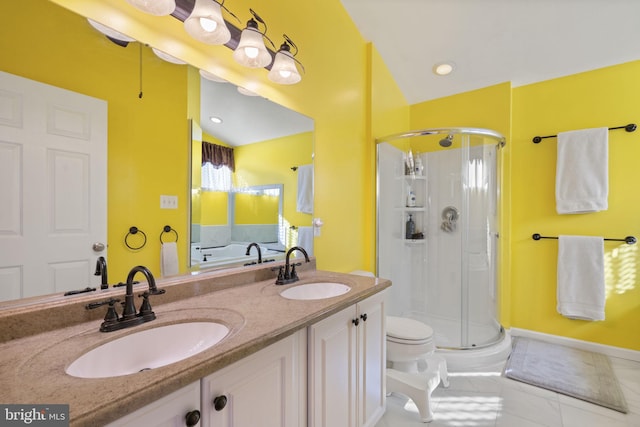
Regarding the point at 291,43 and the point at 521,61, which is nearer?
the point at 291,43

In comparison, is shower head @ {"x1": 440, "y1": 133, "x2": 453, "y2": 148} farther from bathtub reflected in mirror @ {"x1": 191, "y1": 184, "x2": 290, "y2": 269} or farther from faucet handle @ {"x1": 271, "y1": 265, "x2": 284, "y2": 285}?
faucet handle @ {"x1": 271, "y1": 265, "x2": 284, "y2": 285}

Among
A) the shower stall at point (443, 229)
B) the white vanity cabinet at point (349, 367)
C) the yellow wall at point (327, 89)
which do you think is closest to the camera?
the white vanity cabinet at point (349, 367)

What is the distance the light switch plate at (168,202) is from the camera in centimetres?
122

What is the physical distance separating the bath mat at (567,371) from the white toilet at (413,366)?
718 mm

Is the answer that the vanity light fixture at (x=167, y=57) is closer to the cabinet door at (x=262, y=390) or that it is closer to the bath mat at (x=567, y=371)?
the cabinet door at (x=262, y=390)

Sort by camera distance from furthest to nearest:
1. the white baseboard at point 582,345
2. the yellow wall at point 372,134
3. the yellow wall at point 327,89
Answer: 1. the yellow wall at point 372,134
2. the white baseboard at point 582,345
3. the yellow wall at point 327,89

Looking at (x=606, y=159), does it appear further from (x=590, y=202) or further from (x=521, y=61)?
(x=521, y=61)

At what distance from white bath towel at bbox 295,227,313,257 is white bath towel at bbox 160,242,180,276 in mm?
836

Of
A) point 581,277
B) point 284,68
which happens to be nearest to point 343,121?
point 284,68

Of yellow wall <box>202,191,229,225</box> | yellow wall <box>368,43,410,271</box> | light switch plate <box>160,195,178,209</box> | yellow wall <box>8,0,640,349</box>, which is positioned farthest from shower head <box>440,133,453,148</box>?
light switch plate <box>160,195,178,209</box>

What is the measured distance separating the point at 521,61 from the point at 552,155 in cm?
92

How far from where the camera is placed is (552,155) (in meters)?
2.72

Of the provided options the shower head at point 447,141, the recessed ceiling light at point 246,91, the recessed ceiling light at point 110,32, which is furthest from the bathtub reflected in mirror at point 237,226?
the shower head at point 447,141

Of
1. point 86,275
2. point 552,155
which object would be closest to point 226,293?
point 86,275
